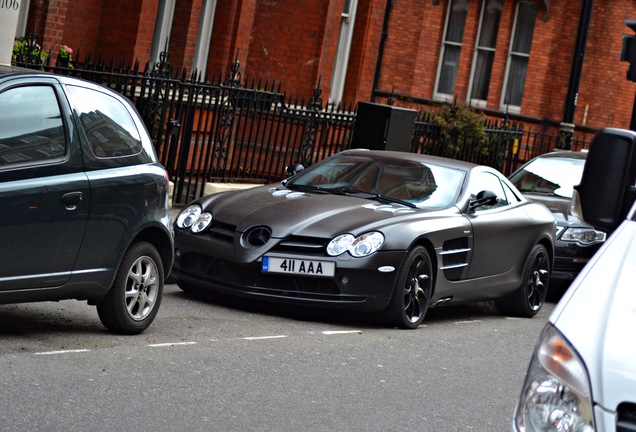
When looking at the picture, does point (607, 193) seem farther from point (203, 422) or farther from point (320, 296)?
point (320, 296)

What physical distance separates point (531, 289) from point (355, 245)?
315 cm

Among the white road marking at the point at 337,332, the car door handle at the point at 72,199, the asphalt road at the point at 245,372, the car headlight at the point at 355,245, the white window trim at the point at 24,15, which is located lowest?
the asphalt road at the point at 245,372

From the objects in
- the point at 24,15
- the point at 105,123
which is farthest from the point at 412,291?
the point at 24,15

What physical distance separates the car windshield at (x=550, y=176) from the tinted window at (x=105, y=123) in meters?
7.88

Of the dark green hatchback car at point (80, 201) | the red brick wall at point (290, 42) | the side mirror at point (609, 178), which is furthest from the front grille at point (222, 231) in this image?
the red brick wall at point (290, 42)

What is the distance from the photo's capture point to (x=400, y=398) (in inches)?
289

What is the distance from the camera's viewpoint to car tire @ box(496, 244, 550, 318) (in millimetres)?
11984

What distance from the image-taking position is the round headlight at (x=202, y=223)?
10.1 meters

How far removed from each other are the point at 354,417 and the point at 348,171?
488 centimetres

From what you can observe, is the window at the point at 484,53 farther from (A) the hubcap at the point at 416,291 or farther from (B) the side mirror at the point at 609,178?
(B) the side mirror at the point at 609,178

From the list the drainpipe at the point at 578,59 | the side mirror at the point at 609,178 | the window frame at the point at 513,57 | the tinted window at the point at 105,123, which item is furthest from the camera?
the window frame at the point at 513,57

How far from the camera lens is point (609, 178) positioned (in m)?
4.50

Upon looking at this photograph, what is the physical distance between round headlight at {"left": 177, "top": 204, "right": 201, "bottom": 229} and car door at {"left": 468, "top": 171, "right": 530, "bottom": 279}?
2.44 meters

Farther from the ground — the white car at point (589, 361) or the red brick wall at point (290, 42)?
the red brick wall at point (290, 42)
